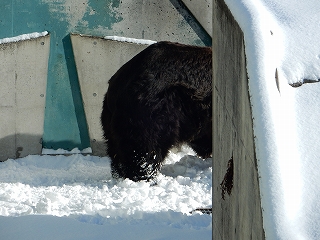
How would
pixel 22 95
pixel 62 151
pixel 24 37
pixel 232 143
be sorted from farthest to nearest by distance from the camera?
pixel 62 151 → pixel 22 95 → pixel 24 37 → pixel 232 143

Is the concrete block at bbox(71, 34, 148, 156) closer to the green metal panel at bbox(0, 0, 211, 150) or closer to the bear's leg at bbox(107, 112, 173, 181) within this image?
the green metal panel at bbox(0, 0, 211, 150)

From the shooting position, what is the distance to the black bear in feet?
20.8

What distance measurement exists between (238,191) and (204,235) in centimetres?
200

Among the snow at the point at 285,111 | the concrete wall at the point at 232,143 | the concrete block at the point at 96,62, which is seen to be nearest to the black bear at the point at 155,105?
the concrete block at the point at 96,62

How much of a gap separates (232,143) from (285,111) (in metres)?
0.54

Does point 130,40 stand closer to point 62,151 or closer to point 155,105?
point 62,151

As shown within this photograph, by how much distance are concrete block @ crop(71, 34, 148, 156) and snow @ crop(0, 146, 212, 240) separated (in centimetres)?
71

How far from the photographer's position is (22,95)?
25.9 feet

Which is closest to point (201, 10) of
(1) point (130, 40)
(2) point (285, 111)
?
(1) point (130, 40)

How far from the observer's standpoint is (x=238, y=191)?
2656mm

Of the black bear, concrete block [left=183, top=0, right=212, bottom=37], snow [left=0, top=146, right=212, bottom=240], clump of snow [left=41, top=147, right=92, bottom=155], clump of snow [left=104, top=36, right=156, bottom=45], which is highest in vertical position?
concrete block [left=183, top=0, right=212, bottom=37]

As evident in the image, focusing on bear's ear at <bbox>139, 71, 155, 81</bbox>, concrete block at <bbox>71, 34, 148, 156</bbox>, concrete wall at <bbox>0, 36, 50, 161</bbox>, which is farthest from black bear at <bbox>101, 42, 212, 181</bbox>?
concrete wall at <bbox>0, 36, 50, 161</bbox>

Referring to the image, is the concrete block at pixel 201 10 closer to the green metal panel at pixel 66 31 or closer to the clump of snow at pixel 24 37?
the green metal panel at pixel 66 31

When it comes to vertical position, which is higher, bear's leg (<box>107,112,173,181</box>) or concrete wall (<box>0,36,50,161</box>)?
concrete wall (<box>0,36,50,161</box>)
